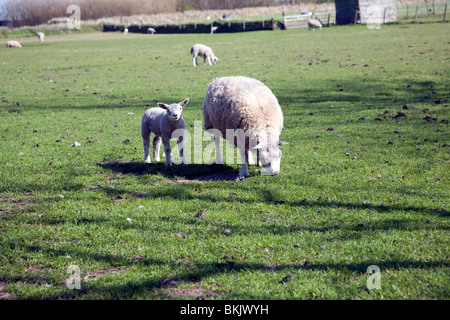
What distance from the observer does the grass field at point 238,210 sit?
13.9ft

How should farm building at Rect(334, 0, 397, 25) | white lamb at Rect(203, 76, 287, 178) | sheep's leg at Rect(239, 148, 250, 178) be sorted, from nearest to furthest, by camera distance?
white lamb at Rect(203, 76, 287, 178) → sheep's leg at Rect(239, 148, 250, 178) → farm building at Rect(334, 0, 397, 25)

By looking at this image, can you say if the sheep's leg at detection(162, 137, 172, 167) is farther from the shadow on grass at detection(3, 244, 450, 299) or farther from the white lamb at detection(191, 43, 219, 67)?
the white lamb at detection(191, 43, 219, 67)

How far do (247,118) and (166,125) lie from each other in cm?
168

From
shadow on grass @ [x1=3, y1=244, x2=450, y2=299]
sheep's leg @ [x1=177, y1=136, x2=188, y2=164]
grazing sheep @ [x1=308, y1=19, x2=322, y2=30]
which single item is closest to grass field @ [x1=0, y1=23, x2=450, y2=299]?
shadow on grass @ [x1=3, y1=244, x2=450, y2=299]

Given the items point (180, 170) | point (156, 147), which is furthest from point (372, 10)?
point (180, 170)

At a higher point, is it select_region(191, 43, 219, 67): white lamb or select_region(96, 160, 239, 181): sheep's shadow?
select_region(191, 43, 219, 67): white lamb

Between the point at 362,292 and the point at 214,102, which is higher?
the point at 214,102

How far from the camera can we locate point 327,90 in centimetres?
1516

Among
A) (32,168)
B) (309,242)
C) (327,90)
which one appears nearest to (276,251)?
(309,242)

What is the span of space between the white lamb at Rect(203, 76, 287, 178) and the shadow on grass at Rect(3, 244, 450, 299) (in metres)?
2.88

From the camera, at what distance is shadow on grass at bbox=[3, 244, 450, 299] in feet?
13.3
